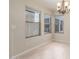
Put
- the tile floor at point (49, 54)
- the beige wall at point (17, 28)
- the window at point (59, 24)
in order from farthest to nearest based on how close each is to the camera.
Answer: the window at point (59, 24)
the tile floor at point (49, 54)
the beige wall at point (17, 28)

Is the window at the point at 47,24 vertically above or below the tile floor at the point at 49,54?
above

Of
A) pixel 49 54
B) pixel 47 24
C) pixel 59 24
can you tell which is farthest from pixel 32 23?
pixel 59 24

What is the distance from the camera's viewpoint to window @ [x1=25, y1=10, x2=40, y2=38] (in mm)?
4387

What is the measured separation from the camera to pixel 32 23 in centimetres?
478

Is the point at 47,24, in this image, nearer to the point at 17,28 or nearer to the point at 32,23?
the point at 32,23

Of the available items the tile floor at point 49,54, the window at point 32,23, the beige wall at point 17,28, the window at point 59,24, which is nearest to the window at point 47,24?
the window at point 59,24

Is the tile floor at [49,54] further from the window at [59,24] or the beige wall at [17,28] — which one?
the window at [59,24]

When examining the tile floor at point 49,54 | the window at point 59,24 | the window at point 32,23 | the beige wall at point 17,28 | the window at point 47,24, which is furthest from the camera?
the window at point 59,24

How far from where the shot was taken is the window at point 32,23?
14.4 ft

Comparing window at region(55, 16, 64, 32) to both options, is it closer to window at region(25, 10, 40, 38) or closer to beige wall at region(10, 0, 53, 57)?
window at region(25, 10, 40, 38)

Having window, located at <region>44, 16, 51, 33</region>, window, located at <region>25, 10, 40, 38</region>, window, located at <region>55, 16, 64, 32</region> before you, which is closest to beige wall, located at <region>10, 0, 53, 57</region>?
window, located at <region>25, 10, 40, 38</region>
